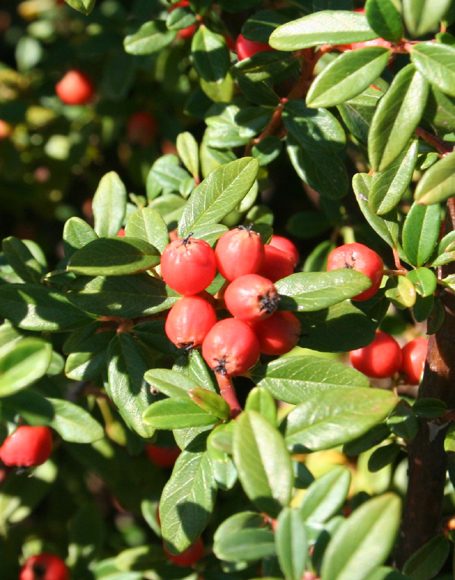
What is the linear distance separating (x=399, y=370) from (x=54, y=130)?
1666 millimetres

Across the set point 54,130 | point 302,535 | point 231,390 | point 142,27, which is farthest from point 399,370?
point 54,130

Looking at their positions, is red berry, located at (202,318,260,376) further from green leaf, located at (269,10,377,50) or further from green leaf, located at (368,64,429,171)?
green leaf, located at (269,10,377,50)

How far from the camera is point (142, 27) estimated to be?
6.21ft

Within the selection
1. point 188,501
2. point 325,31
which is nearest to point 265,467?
point 188,501

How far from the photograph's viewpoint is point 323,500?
3.36 feet

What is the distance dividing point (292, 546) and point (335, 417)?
0.21 m

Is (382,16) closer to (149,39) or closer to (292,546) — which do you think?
(292,546)

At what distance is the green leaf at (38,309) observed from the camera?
138 cm

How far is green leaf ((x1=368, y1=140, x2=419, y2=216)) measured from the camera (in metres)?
1.29

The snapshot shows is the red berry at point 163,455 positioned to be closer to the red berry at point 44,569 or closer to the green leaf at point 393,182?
the red berry at point 44,569

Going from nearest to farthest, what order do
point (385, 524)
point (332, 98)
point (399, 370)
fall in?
point (385, 524) → point (332, 98) → point (399, 370)

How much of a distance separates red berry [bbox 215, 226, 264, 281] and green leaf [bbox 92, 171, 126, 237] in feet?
1.36

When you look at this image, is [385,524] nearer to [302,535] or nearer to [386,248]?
[302,535]

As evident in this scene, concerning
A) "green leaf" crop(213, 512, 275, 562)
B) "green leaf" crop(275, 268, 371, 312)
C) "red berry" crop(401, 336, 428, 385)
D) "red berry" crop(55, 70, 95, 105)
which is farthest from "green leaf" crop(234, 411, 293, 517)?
"red berry" crop(55, 70, 95, 105)
